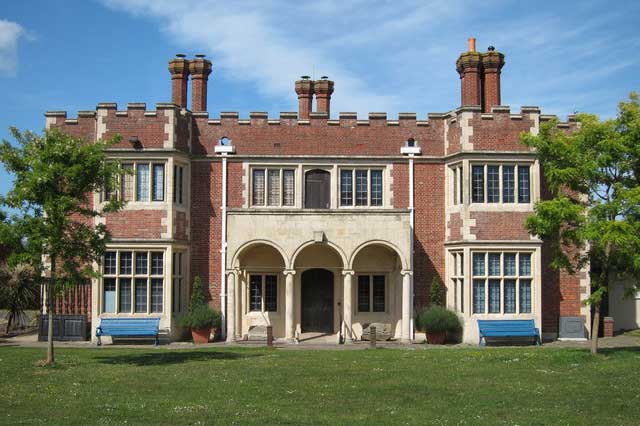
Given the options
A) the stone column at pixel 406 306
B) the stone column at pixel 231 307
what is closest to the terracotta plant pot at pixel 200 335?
the stone column at pixel 231 307

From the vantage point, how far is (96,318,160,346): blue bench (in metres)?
24.6

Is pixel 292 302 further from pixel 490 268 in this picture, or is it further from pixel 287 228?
pixel 490 268

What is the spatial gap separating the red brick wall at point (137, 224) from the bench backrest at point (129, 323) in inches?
106

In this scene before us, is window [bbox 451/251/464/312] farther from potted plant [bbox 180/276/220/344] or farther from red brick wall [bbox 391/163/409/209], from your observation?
potted plant [bbox 180/276/220/344]

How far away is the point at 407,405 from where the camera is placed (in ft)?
42.1

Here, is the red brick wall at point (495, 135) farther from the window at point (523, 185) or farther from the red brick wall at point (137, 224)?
the red brick wall at point (137, 224)

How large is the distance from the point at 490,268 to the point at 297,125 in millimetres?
8243

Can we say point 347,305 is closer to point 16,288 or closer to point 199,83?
point 199,83

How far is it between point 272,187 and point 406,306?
20.3ft

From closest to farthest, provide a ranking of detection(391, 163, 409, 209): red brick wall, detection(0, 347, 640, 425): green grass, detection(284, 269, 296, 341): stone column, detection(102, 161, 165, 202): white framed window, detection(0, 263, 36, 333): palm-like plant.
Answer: detection(0, 347, 640, 425): green grass, detection(284, 269, 296, 341): stone column, detection(102, 161, 165, 202): white framed window, detection(391, 163, 409, 209): red brick wall, detection(0, 263, 36, 333): palm-like plant

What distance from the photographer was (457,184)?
26.3 meters

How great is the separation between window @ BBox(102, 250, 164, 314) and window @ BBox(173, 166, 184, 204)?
6.64 ft

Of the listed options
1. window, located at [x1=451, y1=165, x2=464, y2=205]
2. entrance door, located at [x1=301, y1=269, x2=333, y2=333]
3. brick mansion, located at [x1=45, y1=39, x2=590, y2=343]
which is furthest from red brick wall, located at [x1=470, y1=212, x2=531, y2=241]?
entrance door, located at [x1=301, y1=269, x2=333, y2=333]

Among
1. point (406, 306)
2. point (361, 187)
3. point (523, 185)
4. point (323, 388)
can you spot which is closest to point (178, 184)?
point (361, 187)
